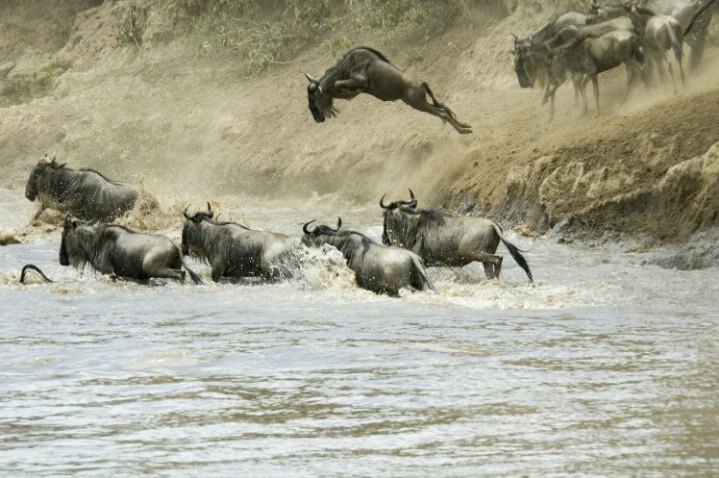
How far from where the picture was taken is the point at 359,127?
23.5m

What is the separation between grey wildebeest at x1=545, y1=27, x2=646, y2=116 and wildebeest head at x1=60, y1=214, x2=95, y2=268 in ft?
27.2

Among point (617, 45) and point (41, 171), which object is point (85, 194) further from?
point (617, 45)

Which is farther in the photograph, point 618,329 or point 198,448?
point 618,329

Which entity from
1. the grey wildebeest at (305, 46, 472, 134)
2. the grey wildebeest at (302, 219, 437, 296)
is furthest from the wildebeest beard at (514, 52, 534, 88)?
the grey wildebeest at (302, 219, 437, 296)

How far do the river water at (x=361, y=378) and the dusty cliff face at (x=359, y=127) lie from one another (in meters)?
3.22

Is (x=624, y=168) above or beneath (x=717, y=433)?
above

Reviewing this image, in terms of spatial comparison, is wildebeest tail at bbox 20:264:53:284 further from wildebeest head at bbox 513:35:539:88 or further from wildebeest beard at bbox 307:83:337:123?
wildebeest head at bbox 513:35:539:88

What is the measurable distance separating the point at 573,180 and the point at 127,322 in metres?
7.54

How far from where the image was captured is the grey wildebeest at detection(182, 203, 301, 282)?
12.6m

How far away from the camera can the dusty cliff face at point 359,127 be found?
15656mm

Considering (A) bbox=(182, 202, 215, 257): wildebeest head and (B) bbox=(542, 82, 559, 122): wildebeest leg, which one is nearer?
(A) bbox=(182, 202, 215, 257): wildebeest head

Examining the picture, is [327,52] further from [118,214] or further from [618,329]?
[618,329]

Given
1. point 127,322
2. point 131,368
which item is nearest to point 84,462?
point 131,368

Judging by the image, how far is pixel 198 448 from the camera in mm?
5980
